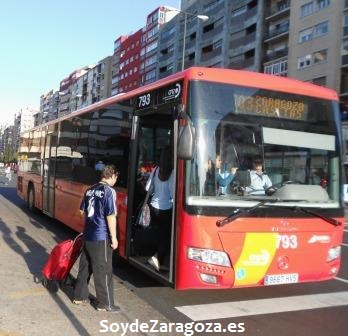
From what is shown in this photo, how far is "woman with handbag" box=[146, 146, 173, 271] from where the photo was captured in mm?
6969

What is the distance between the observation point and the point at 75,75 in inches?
6250

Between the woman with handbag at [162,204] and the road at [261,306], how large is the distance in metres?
0.60

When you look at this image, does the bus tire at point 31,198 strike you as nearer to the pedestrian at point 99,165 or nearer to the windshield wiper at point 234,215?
the pedestrian at point 99,165

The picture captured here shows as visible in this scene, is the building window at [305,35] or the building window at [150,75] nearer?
the building window at [305,35]

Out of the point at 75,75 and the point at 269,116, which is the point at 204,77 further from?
the point at 75,75

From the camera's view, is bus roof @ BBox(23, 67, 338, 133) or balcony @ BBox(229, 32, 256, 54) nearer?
bus roof @ BBox(23, 67, 338, 133)

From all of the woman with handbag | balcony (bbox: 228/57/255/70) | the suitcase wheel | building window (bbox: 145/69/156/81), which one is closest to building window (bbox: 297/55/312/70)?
balcony (bbox: 228/57/255/70)

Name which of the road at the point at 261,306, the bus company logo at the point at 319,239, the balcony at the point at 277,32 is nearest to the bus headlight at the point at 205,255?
the road at the point at 261,306

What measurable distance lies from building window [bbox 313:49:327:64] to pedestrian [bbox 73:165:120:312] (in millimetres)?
47685

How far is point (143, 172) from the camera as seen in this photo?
25.7 feet

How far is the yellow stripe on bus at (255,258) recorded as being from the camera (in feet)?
20.6

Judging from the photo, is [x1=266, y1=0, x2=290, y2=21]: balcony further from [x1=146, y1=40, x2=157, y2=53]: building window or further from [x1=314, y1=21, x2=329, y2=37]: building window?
[x1=146, y1=40, x2=157, y2=53]: building window

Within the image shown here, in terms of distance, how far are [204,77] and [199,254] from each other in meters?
2.09

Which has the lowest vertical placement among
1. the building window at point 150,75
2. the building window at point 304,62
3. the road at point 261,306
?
the road at point 261,306
